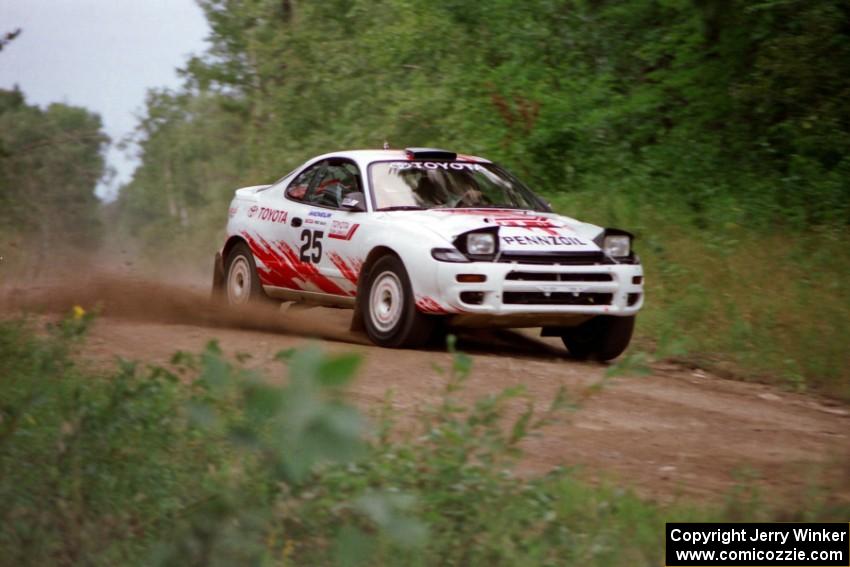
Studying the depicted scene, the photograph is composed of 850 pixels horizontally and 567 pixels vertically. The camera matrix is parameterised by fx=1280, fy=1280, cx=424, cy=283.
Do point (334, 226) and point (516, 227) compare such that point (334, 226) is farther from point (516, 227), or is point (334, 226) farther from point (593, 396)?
point (593, 396)

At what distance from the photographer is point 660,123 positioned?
17.2 m

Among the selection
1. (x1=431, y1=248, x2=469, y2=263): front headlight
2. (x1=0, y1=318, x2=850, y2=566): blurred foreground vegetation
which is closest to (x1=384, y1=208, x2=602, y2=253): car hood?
(x1=431, y1=248, x2=469, y2=263): front headlight

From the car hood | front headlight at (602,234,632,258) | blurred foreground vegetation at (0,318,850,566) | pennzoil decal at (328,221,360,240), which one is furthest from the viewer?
pennzoil decal at (328,221,360,240)

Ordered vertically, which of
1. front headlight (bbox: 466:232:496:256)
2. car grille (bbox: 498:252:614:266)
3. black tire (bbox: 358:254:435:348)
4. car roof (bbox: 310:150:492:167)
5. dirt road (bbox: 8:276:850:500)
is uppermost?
car roof (bbox: 310:150:492:167)

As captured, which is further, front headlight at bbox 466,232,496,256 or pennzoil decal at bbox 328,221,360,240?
pennzoil decal at bbox 328,221,360,240

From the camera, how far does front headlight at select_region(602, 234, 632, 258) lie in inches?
385

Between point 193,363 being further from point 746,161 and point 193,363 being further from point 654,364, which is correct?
point 746,161

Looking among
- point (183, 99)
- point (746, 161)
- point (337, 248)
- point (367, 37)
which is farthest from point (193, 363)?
point (183, 99)

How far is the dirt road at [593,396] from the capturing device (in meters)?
6.12

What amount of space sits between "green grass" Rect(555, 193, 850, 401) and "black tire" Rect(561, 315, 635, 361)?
0.96ft

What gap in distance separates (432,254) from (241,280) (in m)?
3.10

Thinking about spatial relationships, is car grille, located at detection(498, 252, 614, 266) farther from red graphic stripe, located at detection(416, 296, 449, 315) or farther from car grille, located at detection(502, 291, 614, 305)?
red graphic stripe, located at detection(416, 296, 449, 315)

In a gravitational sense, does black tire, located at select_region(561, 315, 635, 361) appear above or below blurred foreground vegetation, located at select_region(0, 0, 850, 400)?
below

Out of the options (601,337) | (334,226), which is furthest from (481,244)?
(334,226)
